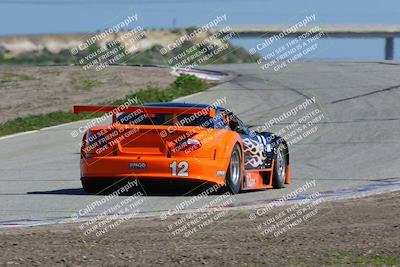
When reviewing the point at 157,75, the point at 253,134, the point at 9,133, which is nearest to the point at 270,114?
the point at 9,133

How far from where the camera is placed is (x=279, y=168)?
15.0 m

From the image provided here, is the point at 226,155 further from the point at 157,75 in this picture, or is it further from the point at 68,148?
the point at 157,75

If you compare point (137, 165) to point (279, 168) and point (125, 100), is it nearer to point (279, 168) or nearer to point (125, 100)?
point (279, 168)

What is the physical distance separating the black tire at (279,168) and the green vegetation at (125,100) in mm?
9740

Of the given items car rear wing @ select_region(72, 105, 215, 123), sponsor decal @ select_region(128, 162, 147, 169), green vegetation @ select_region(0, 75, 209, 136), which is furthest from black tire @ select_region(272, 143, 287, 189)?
green vegetation @ select_region(0, 75, 209, 136)

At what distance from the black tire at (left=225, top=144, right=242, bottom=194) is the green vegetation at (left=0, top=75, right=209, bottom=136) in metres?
10.8

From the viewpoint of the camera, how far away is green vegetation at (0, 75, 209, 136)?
24578mm

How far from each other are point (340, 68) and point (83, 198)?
27.6 m

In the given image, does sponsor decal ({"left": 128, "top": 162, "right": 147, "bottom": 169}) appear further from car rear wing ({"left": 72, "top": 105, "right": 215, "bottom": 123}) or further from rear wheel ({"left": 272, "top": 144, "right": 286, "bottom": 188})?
rear wheel ({"left": 272, "top": 144, "right": 286, "bottom": 188})

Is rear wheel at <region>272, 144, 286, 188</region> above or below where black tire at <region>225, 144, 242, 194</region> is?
below

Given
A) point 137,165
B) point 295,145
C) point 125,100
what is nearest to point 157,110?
point 137,165

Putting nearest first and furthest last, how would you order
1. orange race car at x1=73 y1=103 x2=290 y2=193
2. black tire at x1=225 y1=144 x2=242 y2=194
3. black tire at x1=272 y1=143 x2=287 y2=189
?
1. orange race car at x1=73 y1=103 x2=290 y2=193
2. black tire at x1=225 y1=144 x2=242 y2=194
3. black tire at x1=272 y1=143 x2=287 y2=189

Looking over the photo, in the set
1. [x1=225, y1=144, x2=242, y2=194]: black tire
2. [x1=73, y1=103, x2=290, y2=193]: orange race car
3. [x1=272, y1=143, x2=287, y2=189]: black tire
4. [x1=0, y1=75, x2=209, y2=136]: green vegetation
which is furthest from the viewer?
[x1=0, y1=75, x2=209, y2=136]: green vegetation

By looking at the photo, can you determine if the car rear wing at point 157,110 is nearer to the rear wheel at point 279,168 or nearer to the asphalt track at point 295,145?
the asphalt track at point 295,145
